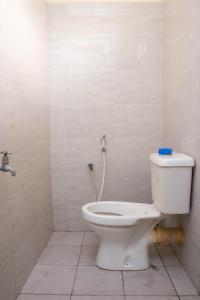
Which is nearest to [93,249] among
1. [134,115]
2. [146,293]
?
[146,293]

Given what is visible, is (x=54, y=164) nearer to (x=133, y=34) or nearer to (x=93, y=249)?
(x=93, y=249)

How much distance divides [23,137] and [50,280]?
953 mm

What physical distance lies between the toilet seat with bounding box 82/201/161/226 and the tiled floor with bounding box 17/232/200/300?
37 centimetres

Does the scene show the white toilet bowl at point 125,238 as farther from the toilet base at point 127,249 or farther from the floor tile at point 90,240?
the floor tile at point 90,240

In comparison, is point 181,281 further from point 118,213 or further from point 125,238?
point 118,213

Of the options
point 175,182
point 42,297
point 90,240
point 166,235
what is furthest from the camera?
point 90,240

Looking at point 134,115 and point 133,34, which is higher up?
point 133,34

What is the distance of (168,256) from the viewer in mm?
1860

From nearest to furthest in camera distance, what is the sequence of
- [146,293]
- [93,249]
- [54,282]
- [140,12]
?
[146,293]
[54,282]
[93,249]
[140,12]

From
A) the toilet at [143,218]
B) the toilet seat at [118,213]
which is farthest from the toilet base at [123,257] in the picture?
the toilet seat at [118,213]

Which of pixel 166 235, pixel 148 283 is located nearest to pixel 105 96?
→ pixel 166 235

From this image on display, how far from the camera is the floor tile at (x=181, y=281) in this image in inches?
56.7

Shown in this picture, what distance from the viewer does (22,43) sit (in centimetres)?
159

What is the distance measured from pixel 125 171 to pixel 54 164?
678 mm
